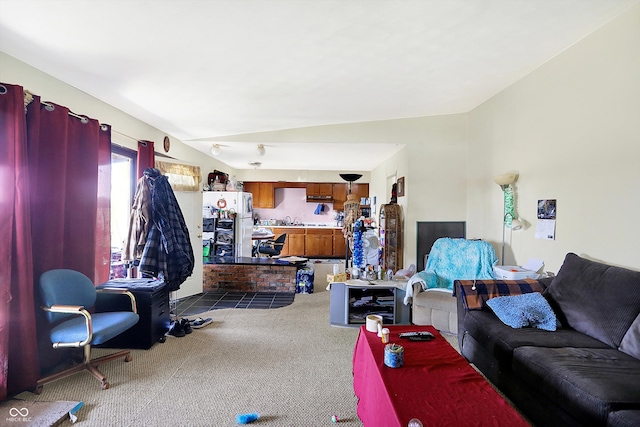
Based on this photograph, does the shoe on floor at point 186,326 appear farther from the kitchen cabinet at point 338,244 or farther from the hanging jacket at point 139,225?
the kitchen cabinet at point 338,244

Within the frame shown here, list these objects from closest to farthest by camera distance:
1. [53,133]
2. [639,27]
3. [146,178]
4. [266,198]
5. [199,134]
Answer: [639,27], [53,133], [146,178], [199,134], [266,198]

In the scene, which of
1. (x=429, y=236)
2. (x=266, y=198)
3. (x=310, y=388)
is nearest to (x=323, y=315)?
(x=310, y=388)

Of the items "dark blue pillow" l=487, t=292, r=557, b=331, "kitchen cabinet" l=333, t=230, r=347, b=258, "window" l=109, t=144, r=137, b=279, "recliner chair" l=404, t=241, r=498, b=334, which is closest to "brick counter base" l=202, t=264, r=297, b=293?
"window" l=109, t=144, r=137, b=279

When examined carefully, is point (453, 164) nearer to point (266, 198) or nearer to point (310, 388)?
point (310, 388)

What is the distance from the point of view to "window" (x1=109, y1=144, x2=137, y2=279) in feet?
11.2

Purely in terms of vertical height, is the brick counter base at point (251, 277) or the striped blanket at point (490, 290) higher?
the striped blanket at point (490, 290)

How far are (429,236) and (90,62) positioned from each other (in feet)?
13.5

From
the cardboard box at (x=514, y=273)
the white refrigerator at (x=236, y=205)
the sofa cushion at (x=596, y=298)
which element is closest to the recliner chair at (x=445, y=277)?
the cardboard box at (x=514, y=273)

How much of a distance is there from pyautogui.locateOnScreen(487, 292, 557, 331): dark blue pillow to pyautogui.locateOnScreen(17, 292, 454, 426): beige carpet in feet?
4.16

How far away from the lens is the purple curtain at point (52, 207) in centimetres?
208

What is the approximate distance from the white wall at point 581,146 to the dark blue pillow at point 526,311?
64cm

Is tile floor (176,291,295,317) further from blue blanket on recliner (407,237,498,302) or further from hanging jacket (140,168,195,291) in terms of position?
blue blanket on recliner (407,237,498,302)

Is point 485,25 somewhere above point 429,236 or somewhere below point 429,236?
above

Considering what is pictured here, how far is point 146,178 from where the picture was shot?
310cm
